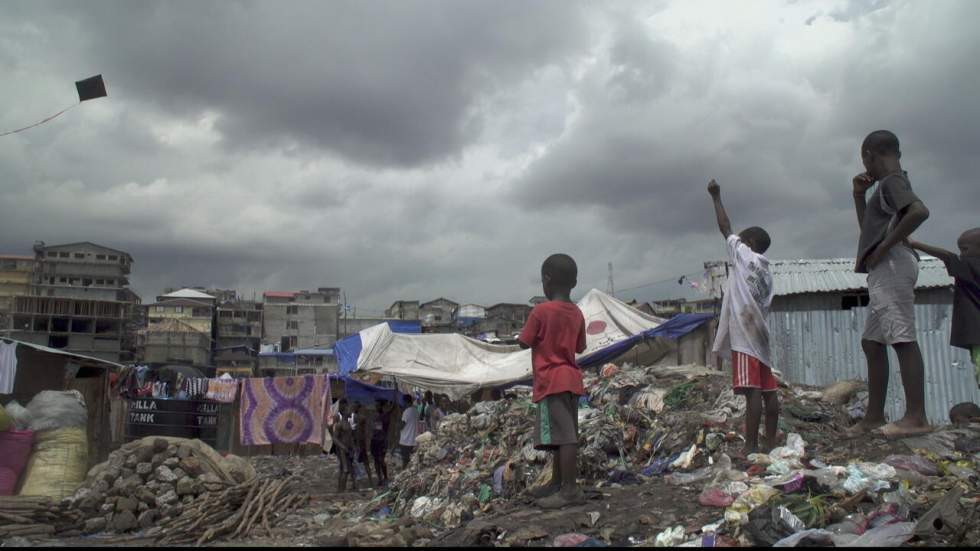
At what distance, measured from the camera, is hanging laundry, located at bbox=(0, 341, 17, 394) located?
32.0ft

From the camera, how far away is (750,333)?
4.58 metres

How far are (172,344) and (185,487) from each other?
1742 inches

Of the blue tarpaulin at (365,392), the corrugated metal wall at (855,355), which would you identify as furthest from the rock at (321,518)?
the blue tarpaulin at (365,392)

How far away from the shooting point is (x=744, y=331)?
4.57 meters

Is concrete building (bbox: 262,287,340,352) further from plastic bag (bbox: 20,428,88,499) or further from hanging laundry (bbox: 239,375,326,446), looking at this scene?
plastic bag (bbox: 20,428,88,499)

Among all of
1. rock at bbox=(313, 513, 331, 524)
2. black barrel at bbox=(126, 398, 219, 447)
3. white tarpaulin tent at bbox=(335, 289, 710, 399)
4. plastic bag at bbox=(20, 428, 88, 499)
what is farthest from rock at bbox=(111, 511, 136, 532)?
black barrel at bbox=(126, 398, 219, 447)

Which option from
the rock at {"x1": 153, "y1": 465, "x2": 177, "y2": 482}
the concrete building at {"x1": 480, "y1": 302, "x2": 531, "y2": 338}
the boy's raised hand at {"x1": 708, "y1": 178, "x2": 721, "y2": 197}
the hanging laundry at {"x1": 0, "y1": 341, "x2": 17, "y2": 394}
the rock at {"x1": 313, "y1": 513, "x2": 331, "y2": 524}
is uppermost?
the concrete building at {"x1": 480, "y1": 302, "x2": 531, "y2": 338}

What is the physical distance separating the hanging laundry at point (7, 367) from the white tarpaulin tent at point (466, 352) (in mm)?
5982

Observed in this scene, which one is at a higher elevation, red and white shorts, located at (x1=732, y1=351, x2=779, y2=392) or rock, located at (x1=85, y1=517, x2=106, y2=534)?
red and white shorts, located at (x1=732, y1=351, x2=779, y2=392)

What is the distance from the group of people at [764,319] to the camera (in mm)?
4137

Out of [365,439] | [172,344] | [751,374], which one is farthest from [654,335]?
[172,344]

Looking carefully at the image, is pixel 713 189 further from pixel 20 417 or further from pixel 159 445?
pixel 20 417

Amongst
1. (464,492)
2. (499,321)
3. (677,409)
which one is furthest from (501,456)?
(499,321)

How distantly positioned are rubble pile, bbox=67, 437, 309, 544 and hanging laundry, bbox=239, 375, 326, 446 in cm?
567
